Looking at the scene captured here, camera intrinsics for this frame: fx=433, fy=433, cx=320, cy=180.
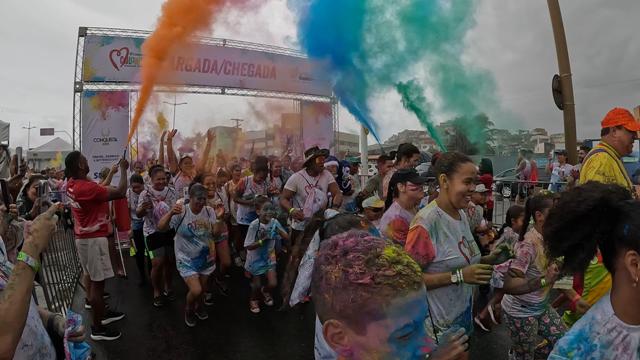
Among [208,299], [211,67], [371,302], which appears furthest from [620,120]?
[211,67]

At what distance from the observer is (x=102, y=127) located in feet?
40.6

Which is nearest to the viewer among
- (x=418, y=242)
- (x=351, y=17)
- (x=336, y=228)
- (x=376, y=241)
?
(x=376, y=241)

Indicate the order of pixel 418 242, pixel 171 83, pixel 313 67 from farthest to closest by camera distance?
pixel 313 67
pixel 171 83
pixel 418 242

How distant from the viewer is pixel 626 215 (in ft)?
5.79

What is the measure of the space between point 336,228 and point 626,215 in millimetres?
1280

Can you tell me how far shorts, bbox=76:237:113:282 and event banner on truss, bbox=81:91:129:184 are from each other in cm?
820

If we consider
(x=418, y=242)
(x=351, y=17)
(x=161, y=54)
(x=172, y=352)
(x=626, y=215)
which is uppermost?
(x=351, y=17)

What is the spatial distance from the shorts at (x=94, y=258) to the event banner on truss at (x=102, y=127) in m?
8.20

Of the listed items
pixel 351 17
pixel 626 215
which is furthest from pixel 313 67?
pixel 626 215

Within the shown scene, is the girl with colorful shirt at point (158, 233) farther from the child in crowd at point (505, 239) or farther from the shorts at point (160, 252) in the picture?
the child in crowd at point (505, 239)

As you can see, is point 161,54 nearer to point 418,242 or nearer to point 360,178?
point 360,178

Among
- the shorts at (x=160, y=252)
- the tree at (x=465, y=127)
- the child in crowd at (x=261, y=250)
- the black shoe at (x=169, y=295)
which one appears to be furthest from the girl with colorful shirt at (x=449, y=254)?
the tree at (x=465, y=127)

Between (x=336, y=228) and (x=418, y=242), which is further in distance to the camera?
(x=418, y=242)

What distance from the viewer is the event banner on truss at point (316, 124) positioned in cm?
1565
